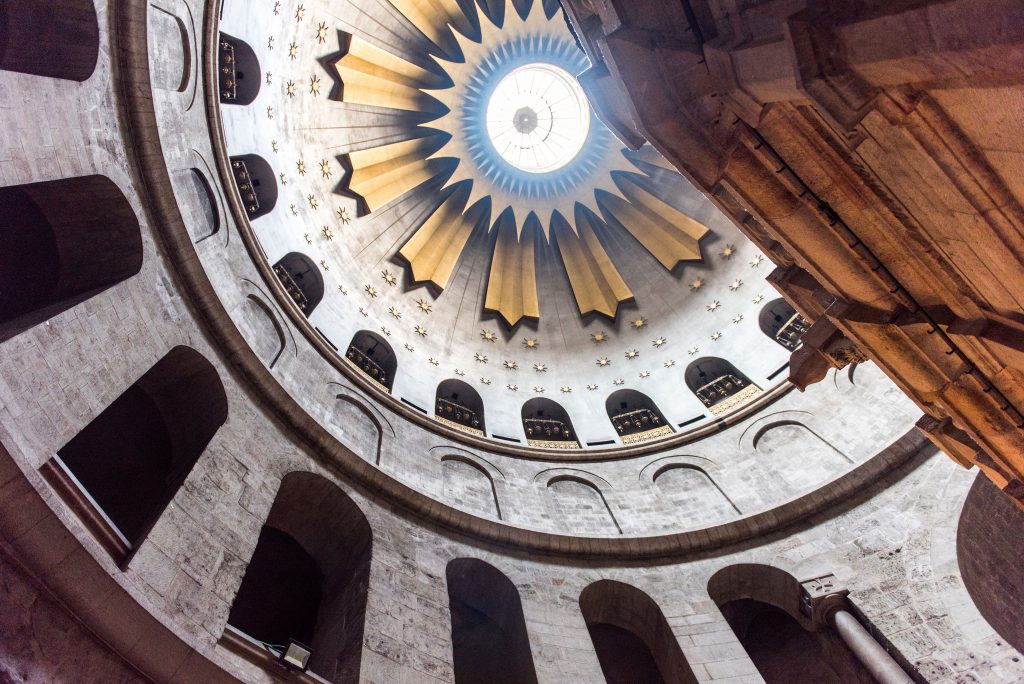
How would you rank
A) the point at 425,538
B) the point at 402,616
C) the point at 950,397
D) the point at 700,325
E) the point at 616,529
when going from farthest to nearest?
the point at 700,325 < the point at 616,529 < the point at 425,538 < the point at 402,616 < the point at 950,397

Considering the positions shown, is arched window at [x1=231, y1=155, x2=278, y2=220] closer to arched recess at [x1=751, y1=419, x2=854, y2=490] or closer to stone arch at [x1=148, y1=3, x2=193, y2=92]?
stone arch at [x1=148, y1=3, x2=193, y2=92]

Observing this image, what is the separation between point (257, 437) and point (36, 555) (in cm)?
415

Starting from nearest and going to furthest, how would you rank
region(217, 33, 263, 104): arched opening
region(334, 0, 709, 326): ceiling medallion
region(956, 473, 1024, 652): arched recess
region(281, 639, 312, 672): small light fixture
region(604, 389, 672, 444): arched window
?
region(281, 639, 312, 672): small light fixture → region(956, 473, 1024, 652): arched recess → region(217, 33, 263, 104): arched opening → region(604, 389, 672, 444): arched window → region(334, 0, 709, 326): ceiling medallion

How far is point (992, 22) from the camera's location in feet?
7.63

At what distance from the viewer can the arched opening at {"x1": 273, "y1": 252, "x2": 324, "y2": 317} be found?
14008 millimetres

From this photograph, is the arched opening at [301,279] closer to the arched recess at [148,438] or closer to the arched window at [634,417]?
the arched recess at [148,438]

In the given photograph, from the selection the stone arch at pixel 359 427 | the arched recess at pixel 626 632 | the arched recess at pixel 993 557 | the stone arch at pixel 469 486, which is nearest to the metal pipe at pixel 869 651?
the arched recess at pixel 993 557

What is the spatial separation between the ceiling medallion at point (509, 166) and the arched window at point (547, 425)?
393cm

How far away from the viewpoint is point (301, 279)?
1477cm

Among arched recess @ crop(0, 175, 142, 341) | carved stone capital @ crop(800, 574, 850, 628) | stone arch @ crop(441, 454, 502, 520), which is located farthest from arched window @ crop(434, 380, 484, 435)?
carved stone capital @ crop(800, 574, 850, 628)

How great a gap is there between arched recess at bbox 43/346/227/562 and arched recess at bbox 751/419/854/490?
36.3 feet

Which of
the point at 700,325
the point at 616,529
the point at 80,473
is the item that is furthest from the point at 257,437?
the point at 700,325

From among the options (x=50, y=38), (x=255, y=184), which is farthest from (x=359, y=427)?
(x=50, y=38)

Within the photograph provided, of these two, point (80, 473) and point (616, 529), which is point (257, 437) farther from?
point (616, 529)
